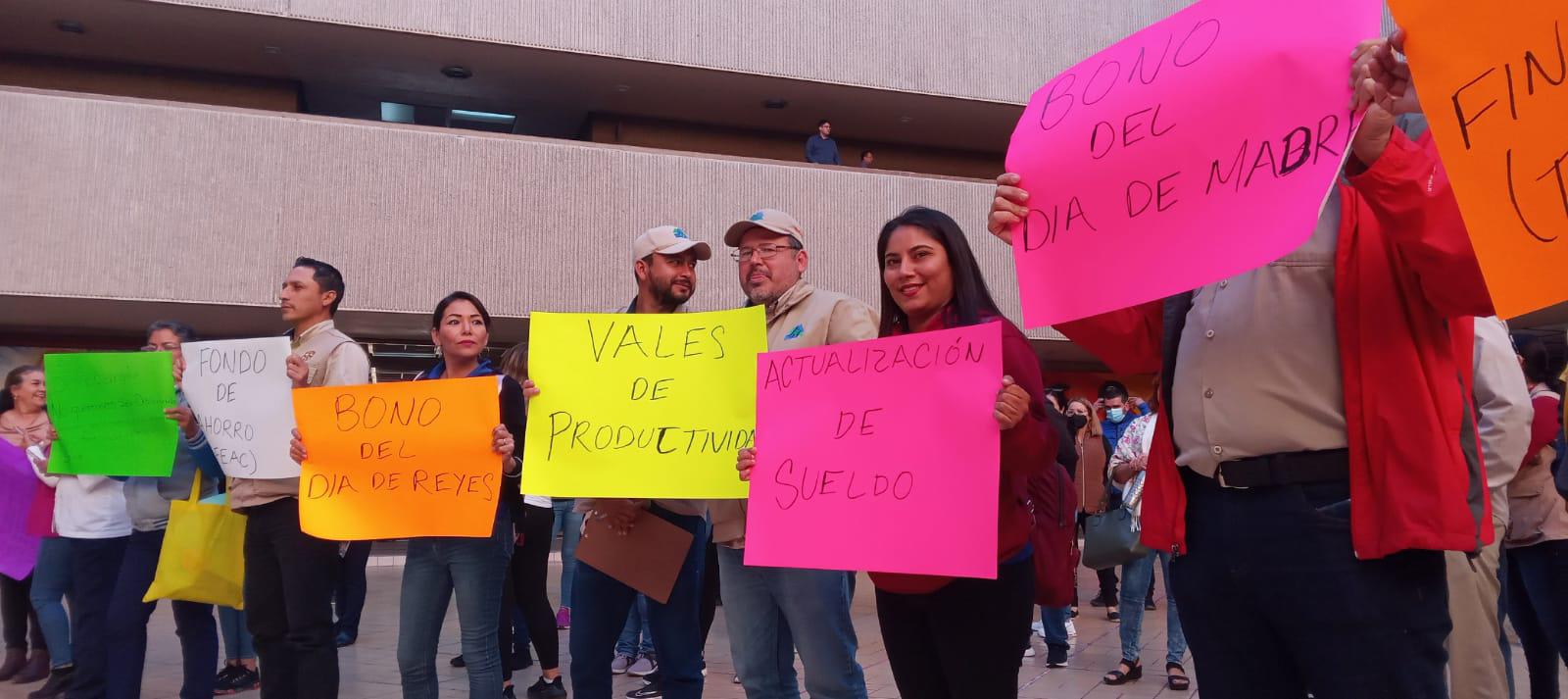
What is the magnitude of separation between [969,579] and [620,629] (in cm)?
141

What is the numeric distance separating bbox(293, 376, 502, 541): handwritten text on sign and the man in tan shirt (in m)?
0.18

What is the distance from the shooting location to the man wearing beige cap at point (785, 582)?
2959 mm

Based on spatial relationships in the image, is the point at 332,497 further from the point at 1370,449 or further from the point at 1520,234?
the point at 1520,234

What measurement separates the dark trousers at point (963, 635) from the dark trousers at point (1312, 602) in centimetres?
55

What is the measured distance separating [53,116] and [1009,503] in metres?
13.2

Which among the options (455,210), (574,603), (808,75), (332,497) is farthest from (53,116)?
(574,603)

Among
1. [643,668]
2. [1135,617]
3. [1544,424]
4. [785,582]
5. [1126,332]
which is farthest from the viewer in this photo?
[643,668]

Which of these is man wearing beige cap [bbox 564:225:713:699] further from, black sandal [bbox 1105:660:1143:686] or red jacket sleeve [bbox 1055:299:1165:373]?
black sandal [bbox 1105:660:1143:686]

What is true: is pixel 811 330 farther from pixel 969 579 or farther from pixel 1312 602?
pixel 1312 602

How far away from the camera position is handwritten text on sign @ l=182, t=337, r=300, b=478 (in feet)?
12.9

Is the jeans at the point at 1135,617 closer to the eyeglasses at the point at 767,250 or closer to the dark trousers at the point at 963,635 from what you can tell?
the eyeglasses at the point at 767,250

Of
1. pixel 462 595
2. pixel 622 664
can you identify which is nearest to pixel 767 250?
pixel 462 595

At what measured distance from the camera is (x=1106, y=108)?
207cm

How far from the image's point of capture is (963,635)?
2379mm
